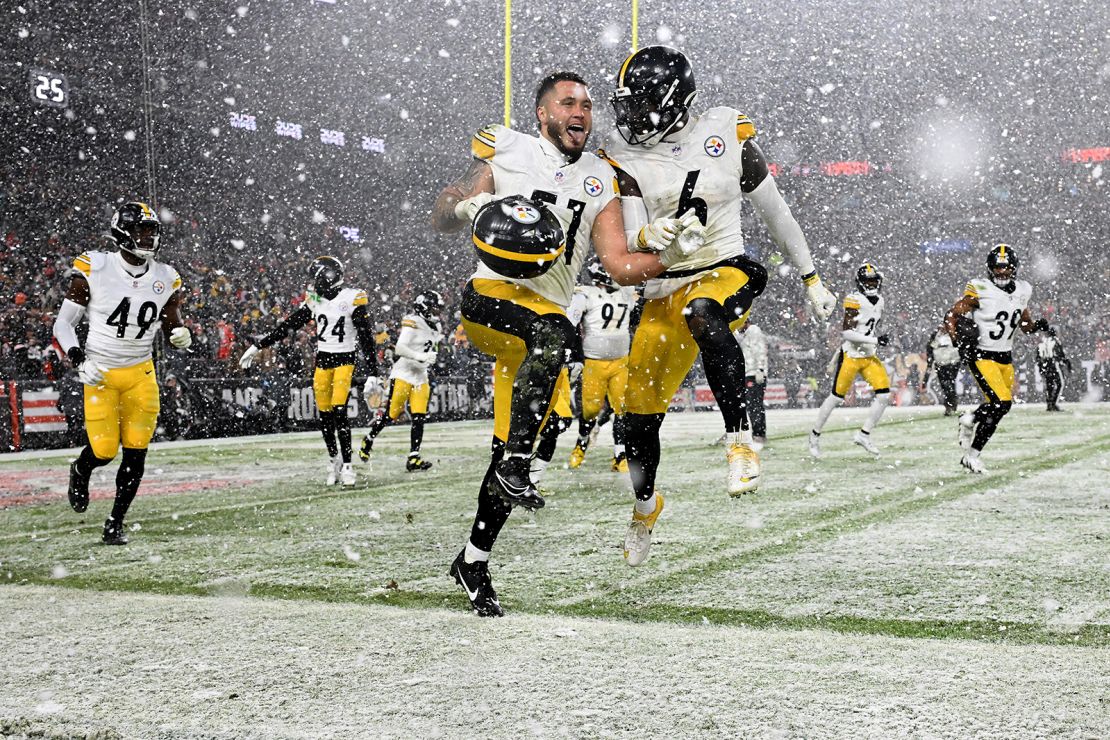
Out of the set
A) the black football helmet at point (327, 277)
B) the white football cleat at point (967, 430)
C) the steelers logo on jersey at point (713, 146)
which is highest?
the steelers logo on jersey at point (713, 146)

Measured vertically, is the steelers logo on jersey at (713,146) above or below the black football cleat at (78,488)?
above

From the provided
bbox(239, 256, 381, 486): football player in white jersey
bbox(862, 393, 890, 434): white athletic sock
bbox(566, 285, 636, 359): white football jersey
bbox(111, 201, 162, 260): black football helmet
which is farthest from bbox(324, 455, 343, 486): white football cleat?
bbox(862, 393, 890, 434): white athletic sock

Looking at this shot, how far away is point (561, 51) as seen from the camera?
30781mm

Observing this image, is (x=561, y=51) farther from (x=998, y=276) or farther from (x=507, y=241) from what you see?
(x=507, y=241)

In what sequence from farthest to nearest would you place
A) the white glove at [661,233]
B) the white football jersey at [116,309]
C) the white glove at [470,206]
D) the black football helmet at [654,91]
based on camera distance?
the white football jersey at [116,309], the white glove at [470,206], the black football helmet at [654,91], the white glove at [661,233]

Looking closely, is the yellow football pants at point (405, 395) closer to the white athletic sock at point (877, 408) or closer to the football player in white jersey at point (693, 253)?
the white athletic sock at point (877, 408)

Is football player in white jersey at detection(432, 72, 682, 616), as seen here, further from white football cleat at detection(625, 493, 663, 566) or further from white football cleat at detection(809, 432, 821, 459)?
white football cleat at detection(809, 432, 821, 459)

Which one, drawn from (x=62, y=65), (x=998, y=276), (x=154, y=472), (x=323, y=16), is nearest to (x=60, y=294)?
(x=62, y=65)

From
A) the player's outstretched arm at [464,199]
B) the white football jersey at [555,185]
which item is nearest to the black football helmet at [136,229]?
the player's outstretched arm at [464,199]

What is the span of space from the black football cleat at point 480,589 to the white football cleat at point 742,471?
104 centimetres

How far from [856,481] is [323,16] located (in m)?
20.4

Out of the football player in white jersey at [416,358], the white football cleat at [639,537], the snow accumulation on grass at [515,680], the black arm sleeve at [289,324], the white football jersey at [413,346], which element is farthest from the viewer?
the white football jersey at [413,346]

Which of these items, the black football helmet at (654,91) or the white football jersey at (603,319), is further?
the white football jersey at (603,319)

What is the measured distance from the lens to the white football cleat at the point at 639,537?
504cm
